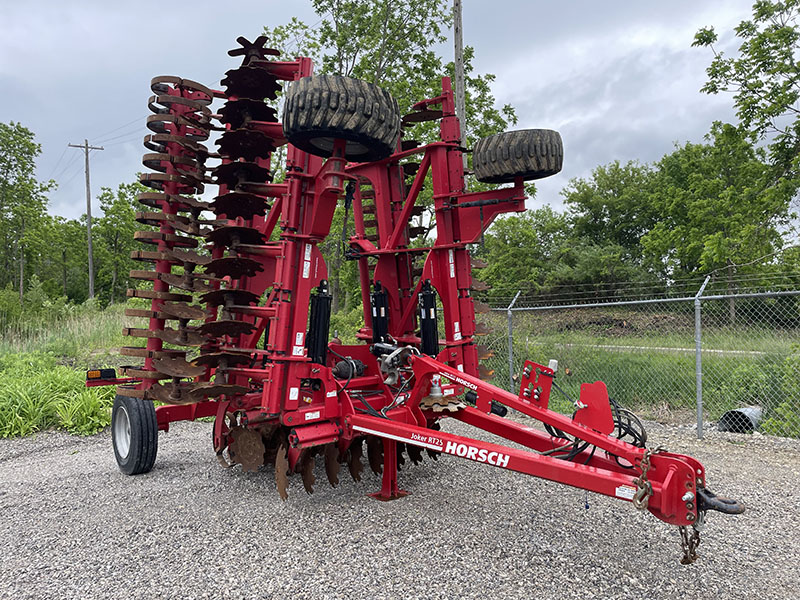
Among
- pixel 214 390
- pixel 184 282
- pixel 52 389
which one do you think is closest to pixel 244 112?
pixel 184 282

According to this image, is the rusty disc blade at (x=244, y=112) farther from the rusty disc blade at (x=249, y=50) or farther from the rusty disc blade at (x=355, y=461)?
the rusty disc blade at (x=355, y=461)

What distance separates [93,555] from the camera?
3459 mm

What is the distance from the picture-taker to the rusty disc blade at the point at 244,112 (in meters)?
4.82

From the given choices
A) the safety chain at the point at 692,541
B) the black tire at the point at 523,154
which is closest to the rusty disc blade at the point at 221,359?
the black tire at the point at 523,154

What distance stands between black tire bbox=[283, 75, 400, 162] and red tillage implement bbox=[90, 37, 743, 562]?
1 centimetres

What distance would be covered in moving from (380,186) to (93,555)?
13.1 feet

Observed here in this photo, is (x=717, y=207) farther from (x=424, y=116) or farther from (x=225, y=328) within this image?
(x=225, y=328)

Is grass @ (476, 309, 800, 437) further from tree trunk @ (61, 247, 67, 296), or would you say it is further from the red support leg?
tree trunk @ (61, 247, 67, 296)

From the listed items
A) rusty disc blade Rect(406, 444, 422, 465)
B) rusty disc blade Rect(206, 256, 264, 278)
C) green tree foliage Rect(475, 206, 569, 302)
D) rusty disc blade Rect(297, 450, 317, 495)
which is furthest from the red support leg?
green tree foliage Rect(475, 206, 569, 302)

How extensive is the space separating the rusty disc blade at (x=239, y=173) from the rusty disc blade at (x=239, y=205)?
0.20 metres

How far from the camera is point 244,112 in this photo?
489 cm

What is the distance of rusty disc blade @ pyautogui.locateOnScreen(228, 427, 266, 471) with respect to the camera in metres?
4.36

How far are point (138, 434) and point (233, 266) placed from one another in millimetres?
1975

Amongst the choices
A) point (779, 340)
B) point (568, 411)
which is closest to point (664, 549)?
point (568, 411)
